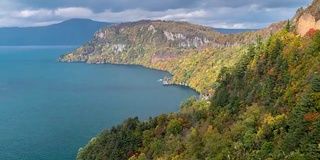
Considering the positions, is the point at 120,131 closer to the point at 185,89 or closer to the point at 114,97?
the point at 114,97

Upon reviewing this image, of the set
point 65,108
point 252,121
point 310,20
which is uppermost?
point 310,20

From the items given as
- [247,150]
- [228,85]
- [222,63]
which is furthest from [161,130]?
[222,63]

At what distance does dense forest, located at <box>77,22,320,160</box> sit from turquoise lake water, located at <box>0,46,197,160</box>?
15482 mm

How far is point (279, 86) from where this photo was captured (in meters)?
38.2

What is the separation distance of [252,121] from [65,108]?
69798 millimetres

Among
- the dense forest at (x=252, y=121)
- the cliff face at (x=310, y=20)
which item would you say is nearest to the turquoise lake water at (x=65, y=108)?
the dense forest at (x=252, y=121)

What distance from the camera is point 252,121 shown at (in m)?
35.4

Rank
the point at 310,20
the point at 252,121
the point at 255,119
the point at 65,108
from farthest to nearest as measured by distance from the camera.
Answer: the point at 65,108
the point at 310,20
the point at 255,119
the point at 252,121

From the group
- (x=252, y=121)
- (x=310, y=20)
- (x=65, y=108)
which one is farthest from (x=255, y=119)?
(x=65, y=108)

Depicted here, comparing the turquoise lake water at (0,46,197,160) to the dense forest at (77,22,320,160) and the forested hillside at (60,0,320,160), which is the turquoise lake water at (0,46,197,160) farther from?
the forested hillside at (60,0,320,160)

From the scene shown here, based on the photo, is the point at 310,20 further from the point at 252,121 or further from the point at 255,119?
the point at 252,121

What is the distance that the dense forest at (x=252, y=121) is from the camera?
2855 cm

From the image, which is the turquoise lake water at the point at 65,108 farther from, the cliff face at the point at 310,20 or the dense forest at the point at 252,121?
the cliff face at the point at 310,20

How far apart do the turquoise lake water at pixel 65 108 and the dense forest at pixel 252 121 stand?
50.8 feet
